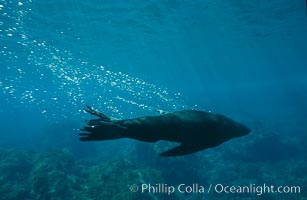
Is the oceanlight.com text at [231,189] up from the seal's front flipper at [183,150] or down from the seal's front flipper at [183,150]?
up

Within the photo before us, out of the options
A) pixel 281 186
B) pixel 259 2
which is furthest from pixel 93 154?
pixel 259 2

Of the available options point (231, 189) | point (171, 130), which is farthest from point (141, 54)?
point (171, 130)

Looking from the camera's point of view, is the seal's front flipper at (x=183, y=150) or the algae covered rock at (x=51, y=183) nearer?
the seal's front flipper at (x=183, y=150)

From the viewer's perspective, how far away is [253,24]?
3180 centimetres

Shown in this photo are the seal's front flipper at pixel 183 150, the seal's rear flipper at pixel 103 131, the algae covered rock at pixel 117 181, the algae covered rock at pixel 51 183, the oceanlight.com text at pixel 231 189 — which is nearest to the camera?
the seal's rear flipper at pixel 103 131

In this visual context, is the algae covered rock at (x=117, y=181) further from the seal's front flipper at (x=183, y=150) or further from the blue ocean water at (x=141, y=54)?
the seal's front flipper at (x=183, y=150)

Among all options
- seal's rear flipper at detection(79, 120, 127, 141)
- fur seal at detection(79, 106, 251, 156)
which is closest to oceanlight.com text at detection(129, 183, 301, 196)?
fur seal at detection(79, 106, 251, 156)

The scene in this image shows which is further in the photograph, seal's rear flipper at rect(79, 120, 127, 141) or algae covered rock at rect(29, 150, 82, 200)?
algae covered rock at rect(29, 150, 82, 200)


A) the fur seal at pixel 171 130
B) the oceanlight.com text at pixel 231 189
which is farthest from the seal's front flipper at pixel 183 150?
the oceanlight.com text at pixel 231 189

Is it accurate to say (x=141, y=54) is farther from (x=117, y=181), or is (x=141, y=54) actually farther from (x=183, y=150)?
(x=183, y=150)

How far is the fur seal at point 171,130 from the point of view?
289 cm

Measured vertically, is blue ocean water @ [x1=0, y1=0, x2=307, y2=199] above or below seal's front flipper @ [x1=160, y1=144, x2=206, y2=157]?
above

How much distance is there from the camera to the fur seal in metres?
2.89

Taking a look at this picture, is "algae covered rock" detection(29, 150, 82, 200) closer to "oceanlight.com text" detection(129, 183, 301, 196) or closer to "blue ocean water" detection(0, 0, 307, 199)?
"blue ocean water" detection(0, 0, 307, 199)
